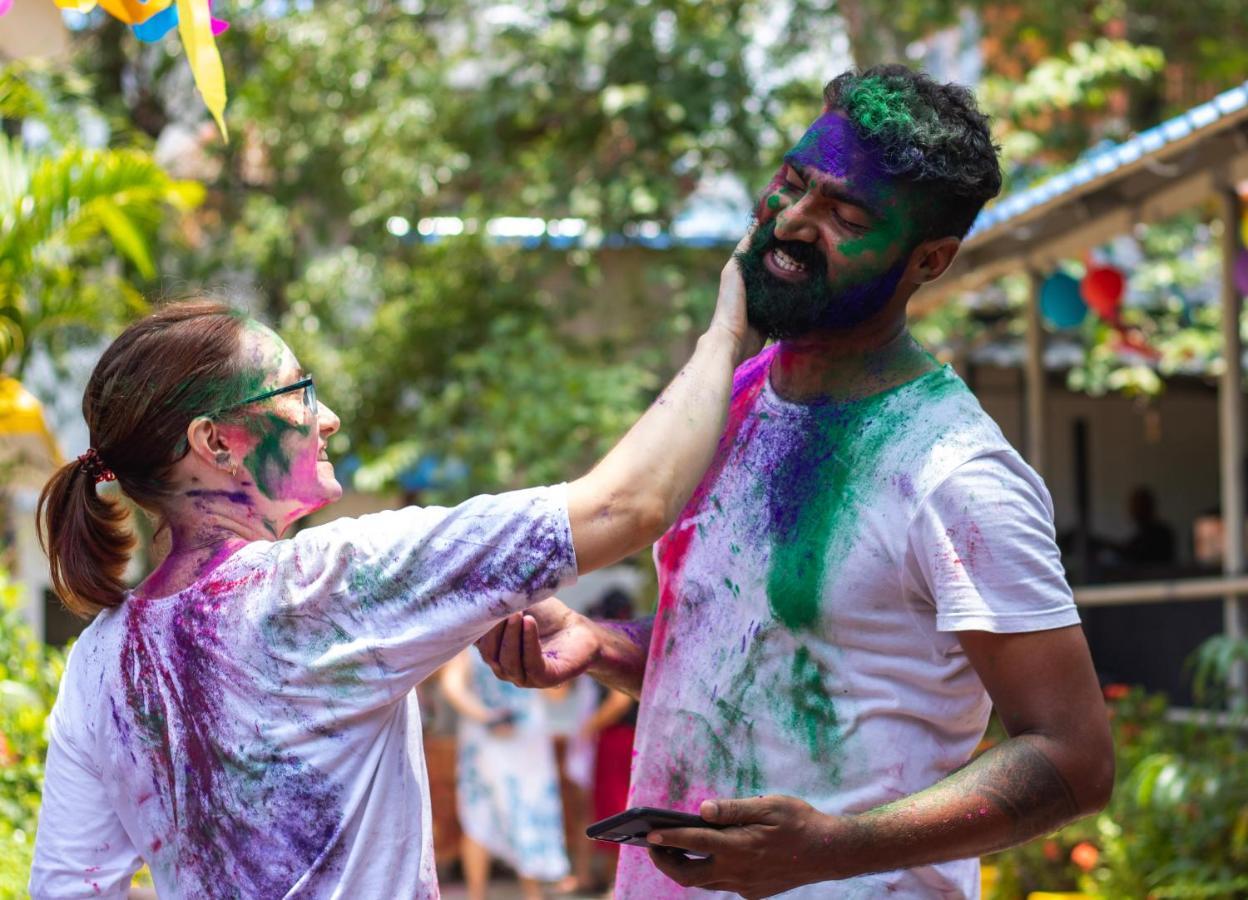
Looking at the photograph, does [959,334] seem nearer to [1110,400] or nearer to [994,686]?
[1110,400]

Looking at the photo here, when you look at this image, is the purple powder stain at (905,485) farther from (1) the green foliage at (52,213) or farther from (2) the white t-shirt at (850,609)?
(1) the green foliage at (52,213)

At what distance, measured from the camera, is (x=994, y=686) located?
6.15 feet

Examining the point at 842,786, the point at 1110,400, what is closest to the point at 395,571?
the point at 842,786

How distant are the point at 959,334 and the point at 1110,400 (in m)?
4.75

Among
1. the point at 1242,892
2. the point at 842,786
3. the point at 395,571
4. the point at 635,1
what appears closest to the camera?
the point at 395,571

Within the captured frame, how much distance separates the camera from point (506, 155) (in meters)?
11.0

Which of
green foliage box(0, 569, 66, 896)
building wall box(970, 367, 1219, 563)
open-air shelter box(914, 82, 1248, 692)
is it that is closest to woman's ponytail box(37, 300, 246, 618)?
green foliage box(0, 569, 66, 896)

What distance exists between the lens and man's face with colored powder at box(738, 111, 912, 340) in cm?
210

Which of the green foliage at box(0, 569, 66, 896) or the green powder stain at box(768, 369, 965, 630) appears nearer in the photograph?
the green powder stain at box(768, 369, 965, 630)

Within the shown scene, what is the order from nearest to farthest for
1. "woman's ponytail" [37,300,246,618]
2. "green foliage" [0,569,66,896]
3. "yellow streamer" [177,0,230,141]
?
"woman's ponytail" [37,300,246,618]
"yellow streamer" [177,0,230,141]
"green foliage" [0,569,66,896]

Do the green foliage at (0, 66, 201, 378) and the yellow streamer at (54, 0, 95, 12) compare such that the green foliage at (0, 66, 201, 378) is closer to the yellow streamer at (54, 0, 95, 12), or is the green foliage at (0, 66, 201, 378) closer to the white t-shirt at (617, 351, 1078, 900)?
the yellow streamer at (54, 0, 95, 12)

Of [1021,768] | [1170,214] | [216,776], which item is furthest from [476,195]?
[1021,768]

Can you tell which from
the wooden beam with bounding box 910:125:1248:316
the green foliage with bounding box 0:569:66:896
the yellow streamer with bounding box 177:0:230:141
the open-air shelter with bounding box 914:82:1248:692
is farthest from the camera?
the wooden beam with bounding box 910:125:1248:316

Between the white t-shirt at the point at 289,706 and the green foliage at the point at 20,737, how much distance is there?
7.45ft
